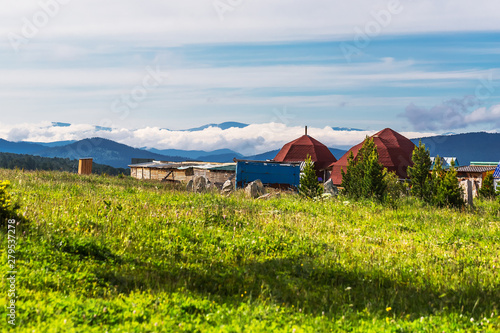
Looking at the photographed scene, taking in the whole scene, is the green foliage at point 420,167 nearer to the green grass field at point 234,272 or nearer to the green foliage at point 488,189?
the green foliage at point 488,189

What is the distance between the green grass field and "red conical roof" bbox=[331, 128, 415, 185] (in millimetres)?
35497

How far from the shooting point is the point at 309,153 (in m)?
53.1

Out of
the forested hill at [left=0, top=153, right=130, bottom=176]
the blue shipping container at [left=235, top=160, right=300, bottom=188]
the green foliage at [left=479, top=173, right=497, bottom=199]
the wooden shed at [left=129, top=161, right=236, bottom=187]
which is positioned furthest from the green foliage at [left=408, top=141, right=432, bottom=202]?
the forested hill at [left=0, top=153, right=130, bottom=176]

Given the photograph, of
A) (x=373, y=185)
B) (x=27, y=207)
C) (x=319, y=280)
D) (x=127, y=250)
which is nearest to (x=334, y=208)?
(x=373, y=185)

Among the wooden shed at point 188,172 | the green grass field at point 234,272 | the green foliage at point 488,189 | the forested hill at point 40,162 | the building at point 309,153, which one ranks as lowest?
the green grass field at point 234,272

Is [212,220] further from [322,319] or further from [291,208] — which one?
[322,319]

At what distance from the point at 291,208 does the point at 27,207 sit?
27.7 feet

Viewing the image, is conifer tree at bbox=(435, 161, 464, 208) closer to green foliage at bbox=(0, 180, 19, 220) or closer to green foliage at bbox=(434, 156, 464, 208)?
green foliage at bbox=(434, 156, 464, 208)

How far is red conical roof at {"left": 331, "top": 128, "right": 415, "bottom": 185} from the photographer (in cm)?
4738

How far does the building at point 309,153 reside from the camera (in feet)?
174

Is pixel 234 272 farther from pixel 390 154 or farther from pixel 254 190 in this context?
pixel 390 154

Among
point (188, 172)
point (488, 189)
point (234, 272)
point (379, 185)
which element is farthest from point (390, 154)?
point (234, 272)

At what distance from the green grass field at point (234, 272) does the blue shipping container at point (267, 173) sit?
14.4 metres

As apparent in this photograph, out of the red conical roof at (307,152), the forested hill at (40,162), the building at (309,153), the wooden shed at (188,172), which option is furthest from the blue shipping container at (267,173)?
the forested hill at (40,162)
